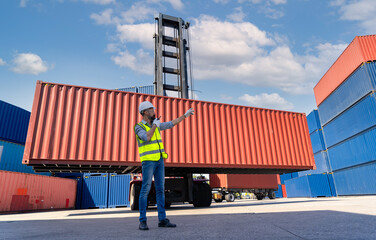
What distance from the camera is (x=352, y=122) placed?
17391mm

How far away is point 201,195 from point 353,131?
14.7 meters

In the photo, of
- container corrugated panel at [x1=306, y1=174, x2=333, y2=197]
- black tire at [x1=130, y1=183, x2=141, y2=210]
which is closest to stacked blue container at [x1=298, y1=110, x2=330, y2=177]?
container corrugated panel at [x1=306, y1=174, x2=333, y2=197]

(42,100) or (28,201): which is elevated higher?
(42,100)

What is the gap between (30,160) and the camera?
6.82m

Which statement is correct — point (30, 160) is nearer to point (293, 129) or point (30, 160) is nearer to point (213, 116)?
point (213, 116)

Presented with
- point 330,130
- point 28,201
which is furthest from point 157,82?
point 330,130

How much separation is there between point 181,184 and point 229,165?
1900mm

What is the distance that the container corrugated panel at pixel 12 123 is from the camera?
→ 15.0 metres

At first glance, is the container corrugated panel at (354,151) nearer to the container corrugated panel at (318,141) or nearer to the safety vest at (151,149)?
the container corrugated panel at (318,141)

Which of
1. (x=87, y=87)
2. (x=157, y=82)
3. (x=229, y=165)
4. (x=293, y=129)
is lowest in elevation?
(x=229, y=165)

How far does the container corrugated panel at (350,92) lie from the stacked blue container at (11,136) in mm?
23580

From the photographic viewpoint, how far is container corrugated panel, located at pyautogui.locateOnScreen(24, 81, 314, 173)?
7.22 meters

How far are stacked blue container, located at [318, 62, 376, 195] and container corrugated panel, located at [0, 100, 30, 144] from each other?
23431mm

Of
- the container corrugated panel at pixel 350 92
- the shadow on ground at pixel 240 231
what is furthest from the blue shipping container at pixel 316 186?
the shadow on ground at pixel 240 231
